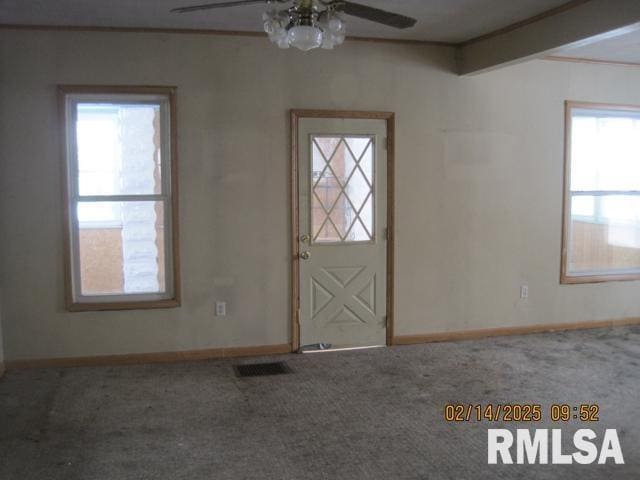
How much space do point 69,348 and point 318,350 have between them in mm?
1938

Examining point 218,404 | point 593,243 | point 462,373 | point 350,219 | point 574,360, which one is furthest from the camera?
point 593,243

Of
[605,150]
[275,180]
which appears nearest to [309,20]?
[275,180]

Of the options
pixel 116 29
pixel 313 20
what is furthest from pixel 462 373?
pixel 116 29

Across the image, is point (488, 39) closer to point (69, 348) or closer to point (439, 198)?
point (439, 198)

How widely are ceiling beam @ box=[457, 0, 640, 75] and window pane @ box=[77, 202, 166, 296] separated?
2820 millimetres

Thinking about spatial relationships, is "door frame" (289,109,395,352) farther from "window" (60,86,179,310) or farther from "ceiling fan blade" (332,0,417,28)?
"ceiling fan blade" (332,0,417,28)

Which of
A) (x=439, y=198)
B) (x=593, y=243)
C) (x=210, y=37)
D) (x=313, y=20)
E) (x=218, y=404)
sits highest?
(x=210, y=37)

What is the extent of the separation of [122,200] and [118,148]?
0.40 m

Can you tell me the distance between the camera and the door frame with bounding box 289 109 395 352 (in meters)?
5.13

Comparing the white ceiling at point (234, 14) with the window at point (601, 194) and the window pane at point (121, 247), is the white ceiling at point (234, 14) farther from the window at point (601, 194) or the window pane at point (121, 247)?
the window at point (601, 194)

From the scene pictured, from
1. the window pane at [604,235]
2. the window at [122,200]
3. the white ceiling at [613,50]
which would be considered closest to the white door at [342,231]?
the window at [122,200]

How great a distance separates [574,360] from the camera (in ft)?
16.4

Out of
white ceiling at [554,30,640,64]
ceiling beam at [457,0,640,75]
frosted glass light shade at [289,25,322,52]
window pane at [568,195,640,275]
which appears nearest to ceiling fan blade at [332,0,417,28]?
frosted glass light shade at [289,25,322,52]

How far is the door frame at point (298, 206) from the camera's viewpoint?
16.8 ft
